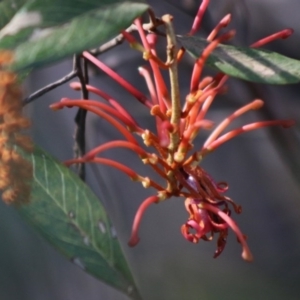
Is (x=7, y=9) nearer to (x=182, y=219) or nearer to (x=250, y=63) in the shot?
(x=250, y=63)

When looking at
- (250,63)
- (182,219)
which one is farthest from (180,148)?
(182,219)

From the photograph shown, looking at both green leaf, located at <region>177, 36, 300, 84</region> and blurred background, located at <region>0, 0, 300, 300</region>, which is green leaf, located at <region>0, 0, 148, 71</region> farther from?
blurred background, located at <region>0, 0, 300, 300</region>

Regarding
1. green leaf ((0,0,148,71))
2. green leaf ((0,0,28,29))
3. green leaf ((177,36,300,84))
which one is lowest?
green leaf ((177,36,300,84))

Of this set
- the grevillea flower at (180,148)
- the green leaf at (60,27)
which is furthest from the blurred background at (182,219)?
the green leaf at (60,27)

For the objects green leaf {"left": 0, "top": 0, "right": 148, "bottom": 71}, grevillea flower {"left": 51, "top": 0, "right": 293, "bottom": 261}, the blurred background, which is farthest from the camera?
the blurred background

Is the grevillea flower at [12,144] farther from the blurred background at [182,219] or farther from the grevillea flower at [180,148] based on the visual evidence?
the blurred background at [182,219]

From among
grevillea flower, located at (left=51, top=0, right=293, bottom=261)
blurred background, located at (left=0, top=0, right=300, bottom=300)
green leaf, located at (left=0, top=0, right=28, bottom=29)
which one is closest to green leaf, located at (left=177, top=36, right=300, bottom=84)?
grevillea flower, located at (left=51, top=0, right=293, bottom=261)

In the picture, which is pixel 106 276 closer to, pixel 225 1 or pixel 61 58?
pixel 61 58
